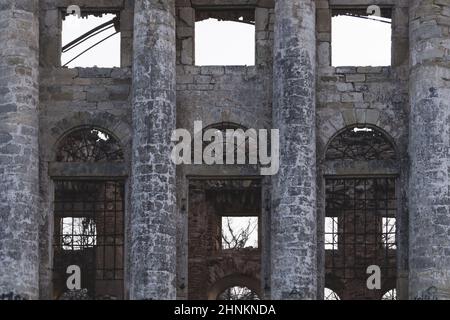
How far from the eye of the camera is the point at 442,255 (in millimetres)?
36781

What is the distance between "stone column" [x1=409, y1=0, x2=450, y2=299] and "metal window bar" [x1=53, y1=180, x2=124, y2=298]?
823 cm

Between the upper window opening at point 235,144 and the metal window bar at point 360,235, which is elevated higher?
the upper window opening at point 235,144

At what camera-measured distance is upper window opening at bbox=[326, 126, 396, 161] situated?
134 feet

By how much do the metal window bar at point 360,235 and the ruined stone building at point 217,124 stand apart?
4860mm

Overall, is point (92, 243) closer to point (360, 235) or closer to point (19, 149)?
point (360, 235)

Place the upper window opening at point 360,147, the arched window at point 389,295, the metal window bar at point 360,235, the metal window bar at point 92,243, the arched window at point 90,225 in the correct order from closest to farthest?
the arched window at point 90,225 → the upper window opening at point 360,147 → the metal window bar at point 92,243 → the metal window bar at point 360,235 → the arched window at point 389,295

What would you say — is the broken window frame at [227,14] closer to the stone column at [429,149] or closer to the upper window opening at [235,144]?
the upper window opening at [235,144]

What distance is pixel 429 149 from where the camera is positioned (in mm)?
37344

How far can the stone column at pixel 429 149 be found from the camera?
36844 mm

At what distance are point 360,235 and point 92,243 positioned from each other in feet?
20.1

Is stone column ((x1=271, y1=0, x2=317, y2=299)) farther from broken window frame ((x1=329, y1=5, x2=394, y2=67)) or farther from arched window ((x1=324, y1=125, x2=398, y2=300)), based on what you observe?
arched window ((x1=324, y1=125, x2=398, y2=300))

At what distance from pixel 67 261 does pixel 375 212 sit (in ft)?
23.2

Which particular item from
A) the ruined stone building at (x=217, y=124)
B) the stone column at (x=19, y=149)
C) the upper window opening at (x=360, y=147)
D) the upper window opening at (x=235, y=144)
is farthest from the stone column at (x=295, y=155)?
the stone column at (x=19, y=149)

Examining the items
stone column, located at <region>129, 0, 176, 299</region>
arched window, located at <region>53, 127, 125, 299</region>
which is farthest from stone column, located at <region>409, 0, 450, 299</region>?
arched window, located at <region>53, 127, 125, 299</region>
